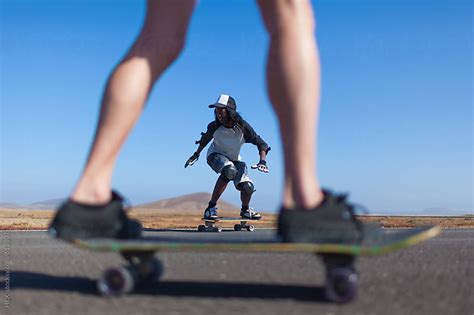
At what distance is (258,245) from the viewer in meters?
2.02

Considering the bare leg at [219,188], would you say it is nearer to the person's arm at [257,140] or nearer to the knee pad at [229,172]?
the knee pad at [229,172]

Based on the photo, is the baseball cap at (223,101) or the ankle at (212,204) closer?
the baseball cap at (223,101)

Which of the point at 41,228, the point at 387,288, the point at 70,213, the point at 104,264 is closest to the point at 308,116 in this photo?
the point at 387,288

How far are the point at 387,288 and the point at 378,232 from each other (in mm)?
244

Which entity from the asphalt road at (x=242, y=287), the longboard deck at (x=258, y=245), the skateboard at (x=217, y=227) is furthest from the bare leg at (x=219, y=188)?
the longboard deck at (x=258, y=245)

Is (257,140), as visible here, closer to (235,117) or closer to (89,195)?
(235,117)

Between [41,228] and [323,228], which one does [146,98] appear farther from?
[41,228]

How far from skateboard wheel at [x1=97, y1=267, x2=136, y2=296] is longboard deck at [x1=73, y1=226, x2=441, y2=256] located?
0.24ft

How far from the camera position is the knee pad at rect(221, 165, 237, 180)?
27.0 ft

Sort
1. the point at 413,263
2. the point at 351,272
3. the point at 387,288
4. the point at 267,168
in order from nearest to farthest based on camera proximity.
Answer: the point at 351,272 → the point at 387,288 → the point at 413,263 → the point at 267,168

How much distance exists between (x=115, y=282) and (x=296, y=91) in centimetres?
89

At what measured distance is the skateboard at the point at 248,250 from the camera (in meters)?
1.95

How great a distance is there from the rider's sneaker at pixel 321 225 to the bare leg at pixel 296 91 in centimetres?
3

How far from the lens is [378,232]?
2215mm
